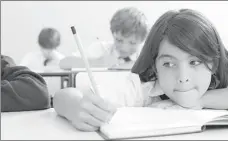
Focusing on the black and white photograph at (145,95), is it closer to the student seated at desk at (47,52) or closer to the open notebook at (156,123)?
the open notebook at (156,123)

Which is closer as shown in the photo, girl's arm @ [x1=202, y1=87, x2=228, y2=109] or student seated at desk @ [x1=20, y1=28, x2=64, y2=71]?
girl's arm @ [x1=202, y1=87, x2=228, y2=109]

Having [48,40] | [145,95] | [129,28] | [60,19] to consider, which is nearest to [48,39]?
[48,40]

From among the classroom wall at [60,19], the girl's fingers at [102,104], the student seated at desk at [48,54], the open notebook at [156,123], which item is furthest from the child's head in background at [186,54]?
the classroom wall at [60,19]

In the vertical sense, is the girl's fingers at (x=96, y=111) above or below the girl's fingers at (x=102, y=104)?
below

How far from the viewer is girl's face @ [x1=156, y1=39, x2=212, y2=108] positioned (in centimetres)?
74

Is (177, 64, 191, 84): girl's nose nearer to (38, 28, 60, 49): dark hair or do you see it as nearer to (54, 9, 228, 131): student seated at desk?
(54, 9, 228, 131): student seated at desk

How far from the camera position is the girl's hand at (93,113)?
50 centimetres

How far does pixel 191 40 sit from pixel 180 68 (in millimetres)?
74

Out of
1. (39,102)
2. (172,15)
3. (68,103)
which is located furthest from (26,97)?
(172,15)

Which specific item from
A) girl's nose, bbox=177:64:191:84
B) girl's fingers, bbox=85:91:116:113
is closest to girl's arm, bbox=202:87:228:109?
girl's nose, bbox=177:64:191:84

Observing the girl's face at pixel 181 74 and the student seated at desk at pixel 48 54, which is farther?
the student seated at desk at pixel 48 54

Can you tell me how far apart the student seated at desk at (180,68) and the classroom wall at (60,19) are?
10.6 feet

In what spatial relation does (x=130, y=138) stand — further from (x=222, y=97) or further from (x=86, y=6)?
(x=86, y=6)

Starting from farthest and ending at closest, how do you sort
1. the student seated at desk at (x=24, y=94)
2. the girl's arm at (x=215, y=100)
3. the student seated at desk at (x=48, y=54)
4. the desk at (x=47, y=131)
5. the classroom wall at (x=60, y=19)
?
the classroom wall at (x=60, y=19), the student seated at desk at (x=48, y=54), the girl's arm at (x=215, y=100), the student seated at desk at (x=24, y=94), the desk at (x=47, y=131)
